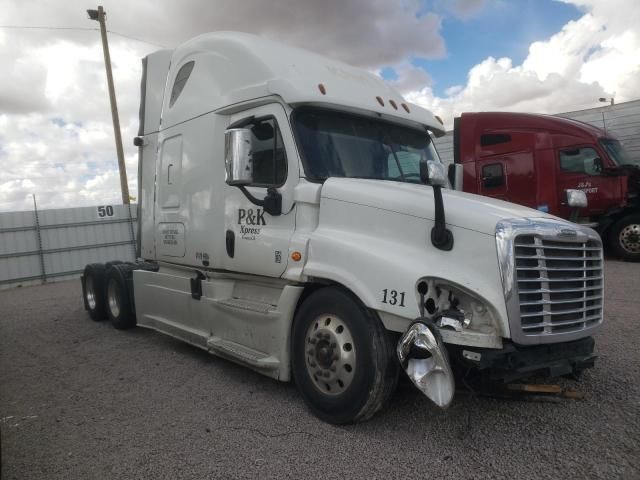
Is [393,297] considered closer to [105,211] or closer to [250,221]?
[250,221]

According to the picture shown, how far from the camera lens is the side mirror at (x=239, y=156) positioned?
3.73 metres

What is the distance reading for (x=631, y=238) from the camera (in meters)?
10.9

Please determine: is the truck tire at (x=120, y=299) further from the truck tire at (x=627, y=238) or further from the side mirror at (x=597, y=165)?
the truck tire at (x=627, y=238)

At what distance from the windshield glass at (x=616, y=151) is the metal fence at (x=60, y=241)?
48.1ft

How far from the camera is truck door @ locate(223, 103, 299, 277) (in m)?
3.97

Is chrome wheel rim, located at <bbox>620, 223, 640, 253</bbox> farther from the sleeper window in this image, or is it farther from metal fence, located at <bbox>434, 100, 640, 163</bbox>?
the sleeper window

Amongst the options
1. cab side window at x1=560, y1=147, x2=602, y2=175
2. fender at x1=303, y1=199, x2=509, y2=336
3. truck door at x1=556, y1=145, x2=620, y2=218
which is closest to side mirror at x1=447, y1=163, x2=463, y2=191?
fender at x1=303, y1=199, x2=509, y2=336

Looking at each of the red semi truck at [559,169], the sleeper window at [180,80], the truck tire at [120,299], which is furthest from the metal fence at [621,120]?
the truck tire at [120,299]

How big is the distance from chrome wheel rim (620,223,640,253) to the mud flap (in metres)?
10.3

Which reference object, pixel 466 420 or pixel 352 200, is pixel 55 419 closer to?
pixel 352 200

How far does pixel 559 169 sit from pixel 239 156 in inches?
366

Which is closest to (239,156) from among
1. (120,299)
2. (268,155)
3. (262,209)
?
(268,155)

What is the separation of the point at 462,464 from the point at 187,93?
15.2ft

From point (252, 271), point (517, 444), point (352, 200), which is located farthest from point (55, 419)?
point (517, 444)
